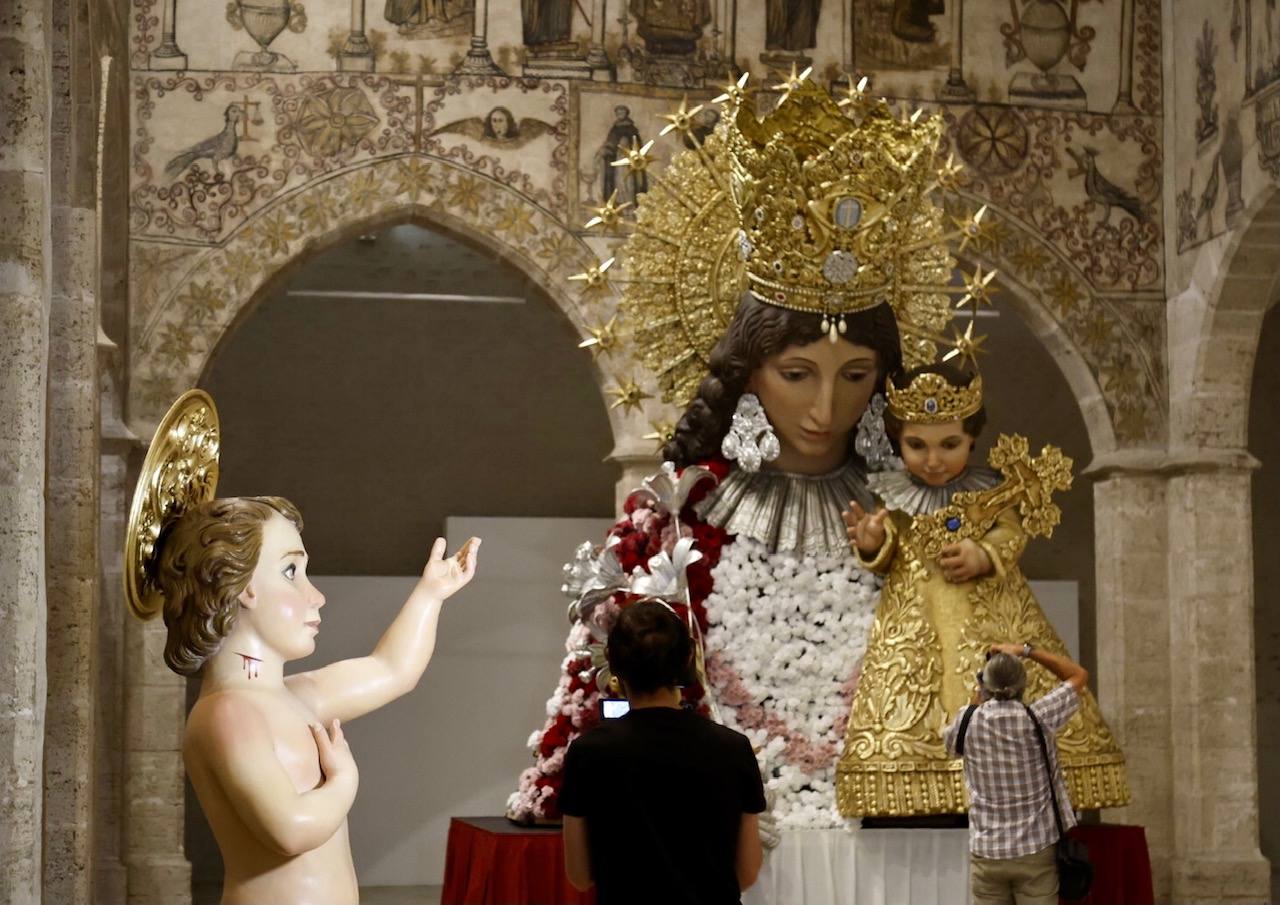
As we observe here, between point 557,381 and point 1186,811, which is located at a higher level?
point 557,381

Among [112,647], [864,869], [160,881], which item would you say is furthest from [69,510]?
[160,881]

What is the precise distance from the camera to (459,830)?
6.60 meters

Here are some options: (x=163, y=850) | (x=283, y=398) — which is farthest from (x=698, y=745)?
(x=283, y=398)

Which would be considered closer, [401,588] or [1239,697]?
[1239,697]

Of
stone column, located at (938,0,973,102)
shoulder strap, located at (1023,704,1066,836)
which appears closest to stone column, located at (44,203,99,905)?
shoulder strap, located at (1023,704,1066,836)

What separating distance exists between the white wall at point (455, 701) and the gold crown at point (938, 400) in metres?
6.85

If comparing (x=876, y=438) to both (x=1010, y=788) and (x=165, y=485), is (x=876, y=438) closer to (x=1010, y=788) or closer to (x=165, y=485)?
(x=1010, y=788)

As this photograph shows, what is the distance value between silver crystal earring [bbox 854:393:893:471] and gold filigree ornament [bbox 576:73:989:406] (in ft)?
1.00

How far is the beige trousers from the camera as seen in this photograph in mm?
5691

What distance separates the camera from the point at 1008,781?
567 cm

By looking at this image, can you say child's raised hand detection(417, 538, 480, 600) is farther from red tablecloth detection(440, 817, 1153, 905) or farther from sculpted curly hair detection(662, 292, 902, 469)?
sculpted curly hair detection(662, 292, 902, 469)

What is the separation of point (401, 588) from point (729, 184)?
6714 mm

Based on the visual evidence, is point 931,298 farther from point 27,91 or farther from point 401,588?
point 401,588

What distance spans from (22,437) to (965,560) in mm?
2954
